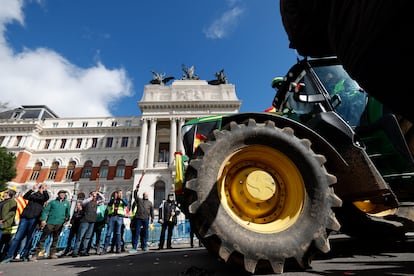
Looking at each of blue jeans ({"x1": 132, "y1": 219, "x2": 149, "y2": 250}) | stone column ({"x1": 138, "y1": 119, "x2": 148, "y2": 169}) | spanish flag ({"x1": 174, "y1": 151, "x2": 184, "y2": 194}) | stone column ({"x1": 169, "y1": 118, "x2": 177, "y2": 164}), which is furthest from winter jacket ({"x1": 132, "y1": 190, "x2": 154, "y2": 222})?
stone column ({"x1": 138, "y1": 119, "x2": 148, "y2": 169})

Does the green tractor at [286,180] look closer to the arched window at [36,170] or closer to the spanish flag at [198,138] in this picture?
the spanish flag at [198,138]

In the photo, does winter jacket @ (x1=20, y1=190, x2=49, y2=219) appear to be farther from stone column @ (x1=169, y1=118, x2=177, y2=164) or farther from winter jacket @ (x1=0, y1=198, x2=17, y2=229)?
stone column @ (x1=169, y1=118, x2=177, y2=164)

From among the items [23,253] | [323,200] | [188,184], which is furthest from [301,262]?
[23,253]

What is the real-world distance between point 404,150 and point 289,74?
1778 millimetres

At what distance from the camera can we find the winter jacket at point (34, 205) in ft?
17.7

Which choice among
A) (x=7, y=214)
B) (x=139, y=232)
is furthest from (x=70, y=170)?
(x=139, y=232)

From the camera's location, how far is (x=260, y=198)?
1.93m

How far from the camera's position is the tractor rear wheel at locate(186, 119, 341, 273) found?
1657mm

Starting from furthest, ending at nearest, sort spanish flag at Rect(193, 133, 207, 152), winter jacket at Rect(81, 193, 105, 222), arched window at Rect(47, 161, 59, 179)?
arched window at Rect(47, 161, 59, 179) < winter jacket at Rect(81, 193, 105, 222) < spanish flag at Rect(193, 133, 207, 152)

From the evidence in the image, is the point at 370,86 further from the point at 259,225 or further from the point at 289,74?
the point at 289,74

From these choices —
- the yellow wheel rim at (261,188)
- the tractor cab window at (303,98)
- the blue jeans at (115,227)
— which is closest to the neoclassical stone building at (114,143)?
the blue jeans at (115,227)

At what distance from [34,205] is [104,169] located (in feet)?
105

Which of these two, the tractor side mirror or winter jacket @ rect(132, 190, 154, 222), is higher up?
the tractor side mirror

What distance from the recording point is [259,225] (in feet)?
6.13
